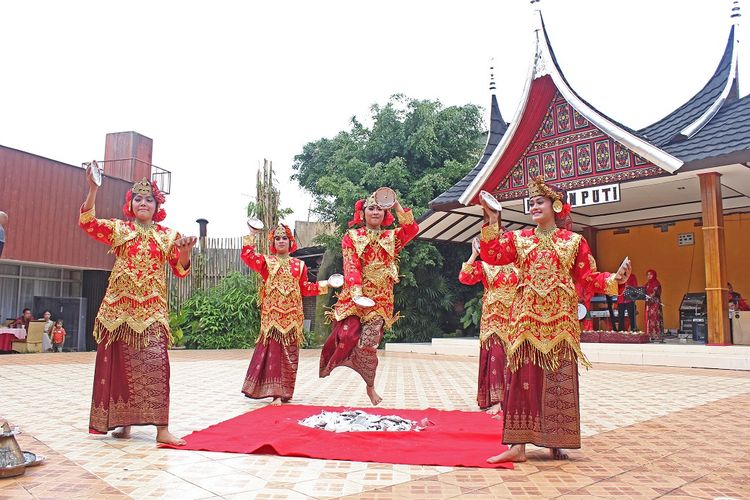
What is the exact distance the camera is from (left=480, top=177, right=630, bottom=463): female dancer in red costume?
3244 mm

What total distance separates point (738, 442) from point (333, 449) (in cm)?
251

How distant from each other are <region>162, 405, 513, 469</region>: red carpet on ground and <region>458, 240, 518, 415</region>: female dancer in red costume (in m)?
0.45

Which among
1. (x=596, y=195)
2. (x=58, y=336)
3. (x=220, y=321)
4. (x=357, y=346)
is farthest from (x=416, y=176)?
(x=357, y=346)

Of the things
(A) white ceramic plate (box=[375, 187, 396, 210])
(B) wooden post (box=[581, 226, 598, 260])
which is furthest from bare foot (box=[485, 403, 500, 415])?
(B) wooden post (box=[581, 226, 598, 260])

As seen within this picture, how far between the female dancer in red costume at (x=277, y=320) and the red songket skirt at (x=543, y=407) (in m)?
2.65

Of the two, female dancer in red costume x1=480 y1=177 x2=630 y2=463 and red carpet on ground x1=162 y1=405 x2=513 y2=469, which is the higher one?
female dancer in red costume x1=480 y1=177 x2=630 y2=463

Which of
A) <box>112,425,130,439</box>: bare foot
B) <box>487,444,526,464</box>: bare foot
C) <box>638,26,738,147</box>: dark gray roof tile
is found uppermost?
<box>638,26,738,147</box>: dark gray roof tile

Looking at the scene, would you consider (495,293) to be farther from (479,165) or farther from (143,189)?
(479,165)

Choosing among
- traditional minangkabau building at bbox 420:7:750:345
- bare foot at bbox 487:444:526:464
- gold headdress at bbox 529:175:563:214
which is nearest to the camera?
bare foot at bbox 487:444:526:464

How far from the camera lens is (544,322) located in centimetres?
334

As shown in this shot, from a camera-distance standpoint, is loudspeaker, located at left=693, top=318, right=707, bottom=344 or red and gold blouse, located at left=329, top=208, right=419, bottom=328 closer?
red and gold blouse, located at left=329, top=208, right=419, bottom=328

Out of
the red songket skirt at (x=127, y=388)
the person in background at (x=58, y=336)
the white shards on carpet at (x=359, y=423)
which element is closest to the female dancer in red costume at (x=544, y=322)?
the white shards on carpet at (x=359, y=423)

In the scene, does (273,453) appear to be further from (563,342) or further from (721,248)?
(721,248)

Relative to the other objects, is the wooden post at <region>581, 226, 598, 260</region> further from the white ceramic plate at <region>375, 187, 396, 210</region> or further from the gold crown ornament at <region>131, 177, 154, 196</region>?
the gold crown ornament at <region>131, 177, 154, 196</region>
